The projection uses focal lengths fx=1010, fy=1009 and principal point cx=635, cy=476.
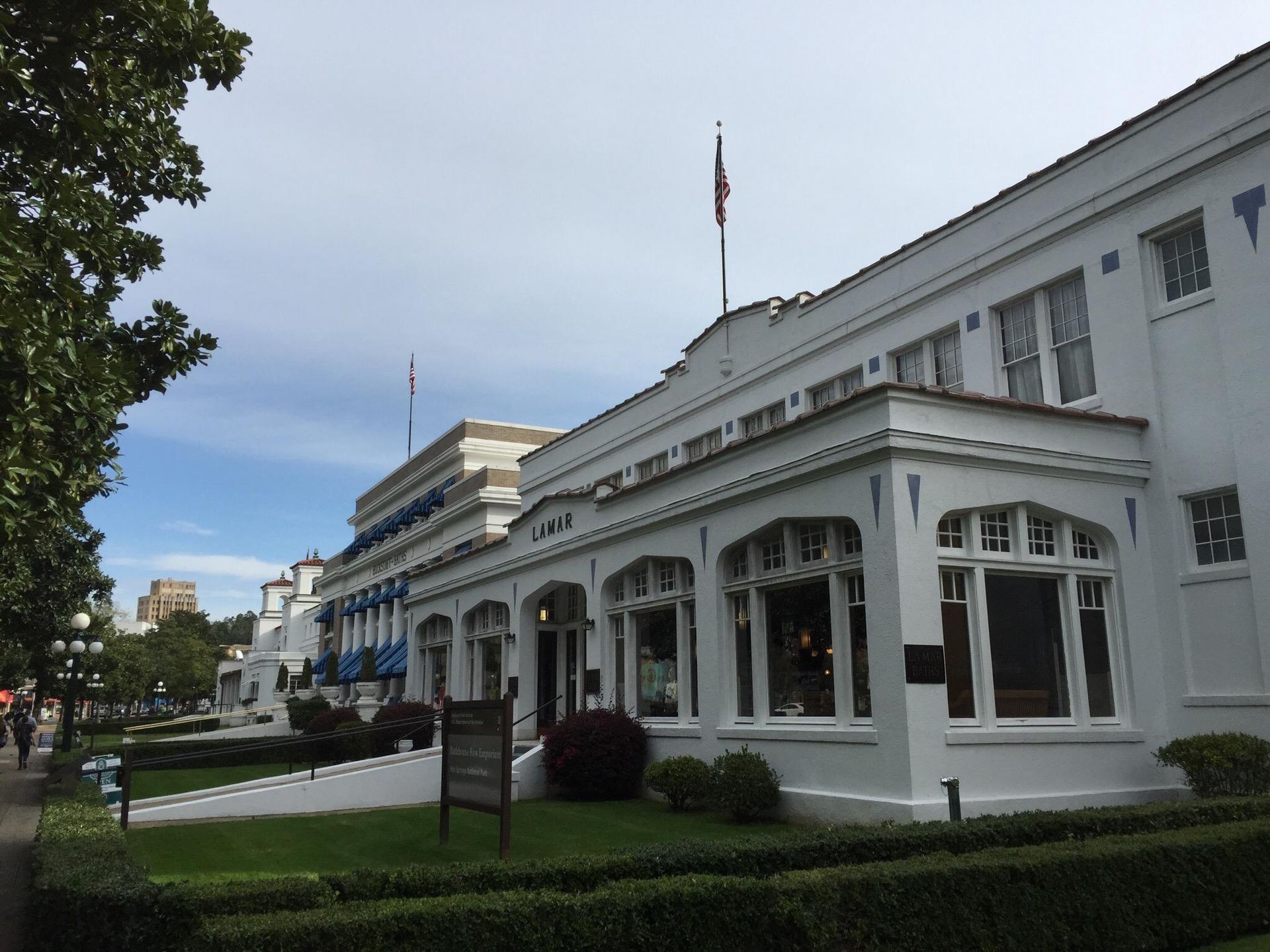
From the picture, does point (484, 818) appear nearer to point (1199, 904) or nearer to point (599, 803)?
point (599, 803)

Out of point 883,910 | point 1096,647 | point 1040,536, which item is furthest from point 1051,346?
point 883,910

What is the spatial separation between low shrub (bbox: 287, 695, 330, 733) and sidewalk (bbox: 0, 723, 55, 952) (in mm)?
10607

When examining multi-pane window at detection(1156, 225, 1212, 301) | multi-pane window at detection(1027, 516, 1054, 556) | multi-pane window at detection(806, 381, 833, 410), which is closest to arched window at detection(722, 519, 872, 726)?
multi-pane window at detection(1027, 516, 1054, 556)

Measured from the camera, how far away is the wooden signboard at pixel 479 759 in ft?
35.9

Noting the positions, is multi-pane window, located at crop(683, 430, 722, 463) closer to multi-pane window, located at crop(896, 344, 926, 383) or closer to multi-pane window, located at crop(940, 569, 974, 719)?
multi-pane window, located at crop(896, 344, 926, 383)

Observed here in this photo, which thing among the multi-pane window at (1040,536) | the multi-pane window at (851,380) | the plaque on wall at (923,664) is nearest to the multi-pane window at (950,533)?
the multi-pane window at (1040,536)

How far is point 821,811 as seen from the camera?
12953 mm

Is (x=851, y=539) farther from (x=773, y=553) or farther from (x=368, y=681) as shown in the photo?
(x=368, y=681)

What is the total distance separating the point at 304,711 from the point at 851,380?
102ft

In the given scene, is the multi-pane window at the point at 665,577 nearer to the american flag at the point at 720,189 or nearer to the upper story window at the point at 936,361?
the upper story window at the point at 936,361

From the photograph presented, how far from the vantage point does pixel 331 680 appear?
50000mm

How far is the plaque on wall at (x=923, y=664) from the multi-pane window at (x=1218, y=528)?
15.0 ft

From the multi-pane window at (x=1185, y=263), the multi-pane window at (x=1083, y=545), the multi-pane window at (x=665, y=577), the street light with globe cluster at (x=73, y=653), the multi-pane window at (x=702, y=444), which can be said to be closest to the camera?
the multi-pane window at (x=1083, y=545)

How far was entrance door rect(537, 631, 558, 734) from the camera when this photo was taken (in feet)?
75.7
